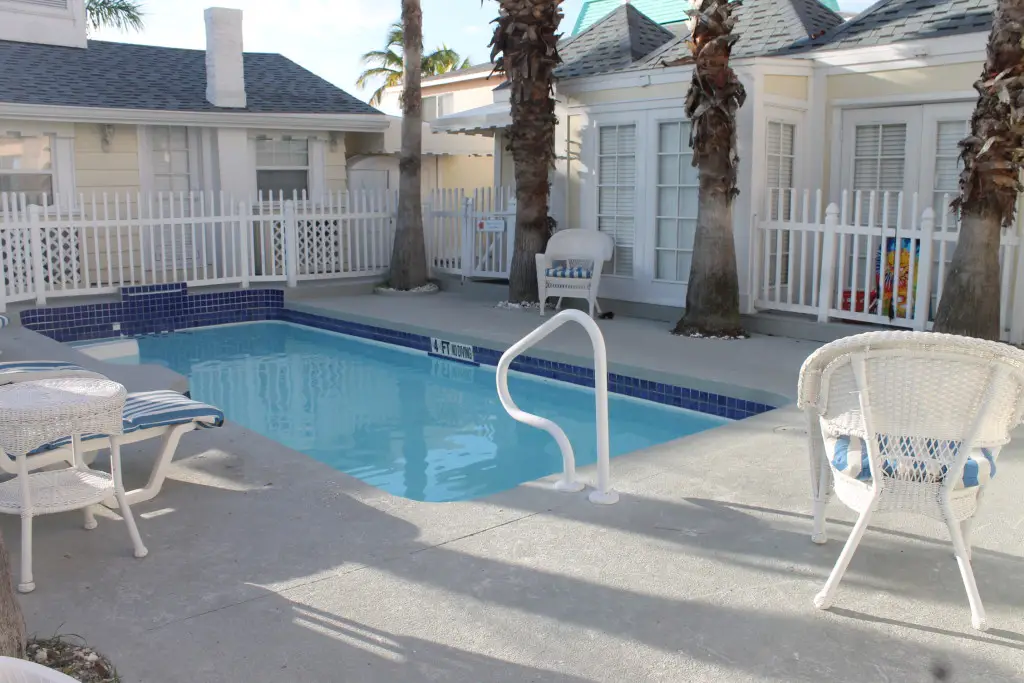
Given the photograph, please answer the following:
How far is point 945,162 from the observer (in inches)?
346

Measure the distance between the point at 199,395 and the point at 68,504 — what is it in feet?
16.5

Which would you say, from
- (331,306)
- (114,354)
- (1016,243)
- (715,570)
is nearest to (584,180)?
(331,306)

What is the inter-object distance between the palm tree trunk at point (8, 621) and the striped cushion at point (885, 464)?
2.68m

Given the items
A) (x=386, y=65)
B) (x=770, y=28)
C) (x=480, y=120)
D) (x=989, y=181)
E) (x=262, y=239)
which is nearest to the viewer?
(x=989, y=181)

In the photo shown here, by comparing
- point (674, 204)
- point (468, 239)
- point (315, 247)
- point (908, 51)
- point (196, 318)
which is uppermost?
point (908, 51)

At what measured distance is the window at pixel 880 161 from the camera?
916cm

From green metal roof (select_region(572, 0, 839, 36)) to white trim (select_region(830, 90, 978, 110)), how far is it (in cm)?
772

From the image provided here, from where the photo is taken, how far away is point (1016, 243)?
296 inches

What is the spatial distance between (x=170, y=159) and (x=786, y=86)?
30.6ft

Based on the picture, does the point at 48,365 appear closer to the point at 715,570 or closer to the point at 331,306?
the point at 715,570

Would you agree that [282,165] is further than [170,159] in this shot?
Yes

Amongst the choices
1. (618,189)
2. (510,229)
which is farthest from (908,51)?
(510,229)

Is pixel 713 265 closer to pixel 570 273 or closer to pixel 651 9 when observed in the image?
pixel 570 273

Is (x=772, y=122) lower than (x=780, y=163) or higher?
higher
